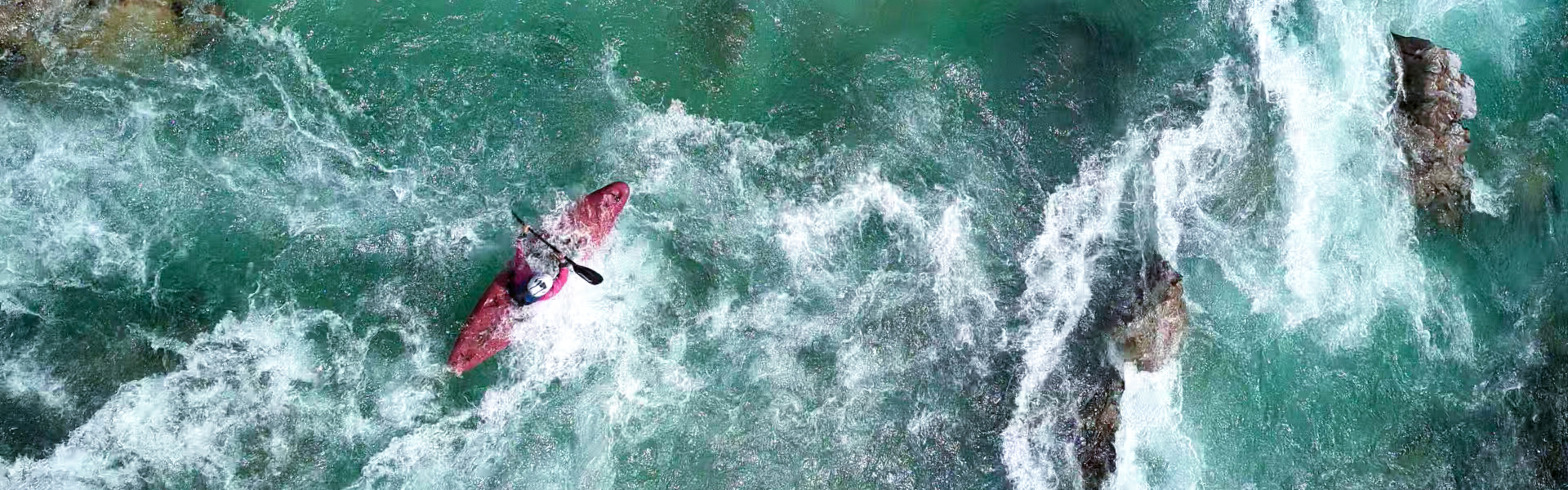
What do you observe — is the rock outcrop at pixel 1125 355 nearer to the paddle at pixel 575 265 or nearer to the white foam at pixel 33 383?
the paddle at pixel 575 265

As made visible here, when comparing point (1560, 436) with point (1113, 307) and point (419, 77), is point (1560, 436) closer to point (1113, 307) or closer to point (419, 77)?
point (1113, 307)

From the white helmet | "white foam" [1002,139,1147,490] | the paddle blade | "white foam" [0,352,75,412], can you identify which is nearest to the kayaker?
the white helmet

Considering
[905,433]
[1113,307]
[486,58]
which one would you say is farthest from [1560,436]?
[486,58]

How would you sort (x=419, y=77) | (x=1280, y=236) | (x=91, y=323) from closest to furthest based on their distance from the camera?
(x=91, y=323) → (x=419, y=77) → (x=1280, y=236)

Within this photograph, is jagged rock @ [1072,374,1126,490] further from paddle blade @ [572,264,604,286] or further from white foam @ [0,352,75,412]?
white foam @ [0,352,75,412]

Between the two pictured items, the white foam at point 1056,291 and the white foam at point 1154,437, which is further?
the white foam at point 1154,437

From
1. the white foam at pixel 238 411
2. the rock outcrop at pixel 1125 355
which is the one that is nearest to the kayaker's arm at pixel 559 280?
the white foam at pixel 238 411
